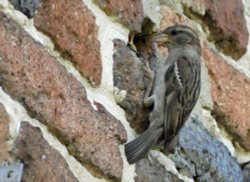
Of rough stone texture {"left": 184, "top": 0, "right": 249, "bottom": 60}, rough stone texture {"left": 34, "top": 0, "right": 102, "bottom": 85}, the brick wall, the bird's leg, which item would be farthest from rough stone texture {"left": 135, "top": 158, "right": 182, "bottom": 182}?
rough stone texture {"left": 184, "top": 0, "right": 249, "bottom": 60}

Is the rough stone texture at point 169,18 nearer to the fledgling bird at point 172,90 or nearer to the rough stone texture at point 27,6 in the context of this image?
the fledgling bird at point 172,90

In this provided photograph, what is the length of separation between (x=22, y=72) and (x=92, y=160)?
13.8 inches

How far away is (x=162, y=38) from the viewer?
3.34 m

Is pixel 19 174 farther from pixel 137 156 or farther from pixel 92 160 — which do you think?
pixel 137 156

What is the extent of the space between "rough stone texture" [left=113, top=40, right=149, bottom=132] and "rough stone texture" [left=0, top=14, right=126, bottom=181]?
6.8 inches

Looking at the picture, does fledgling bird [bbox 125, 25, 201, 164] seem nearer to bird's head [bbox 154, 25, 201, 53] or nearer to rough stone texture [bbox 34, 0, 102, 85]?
bird's head [bbox 154, 25, 201, 53]

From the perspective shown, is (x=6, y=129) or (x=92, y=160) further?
(x=92, y=160)

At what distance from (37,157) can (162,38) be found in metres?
1.09

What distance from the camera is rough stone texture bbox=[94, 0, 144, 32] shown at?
295cm

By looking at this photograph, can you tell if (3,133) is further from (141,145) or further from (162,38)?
(162,38)

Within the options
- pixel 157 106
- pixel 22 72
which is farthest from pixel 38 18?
pixel 157 106

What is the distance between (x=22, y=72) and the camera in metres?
2.45

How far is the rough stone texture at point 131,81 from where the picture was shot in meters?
2.92

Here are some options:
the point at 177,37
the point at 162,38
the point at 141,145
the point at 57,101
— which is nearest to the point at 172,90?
the point at 162,38
